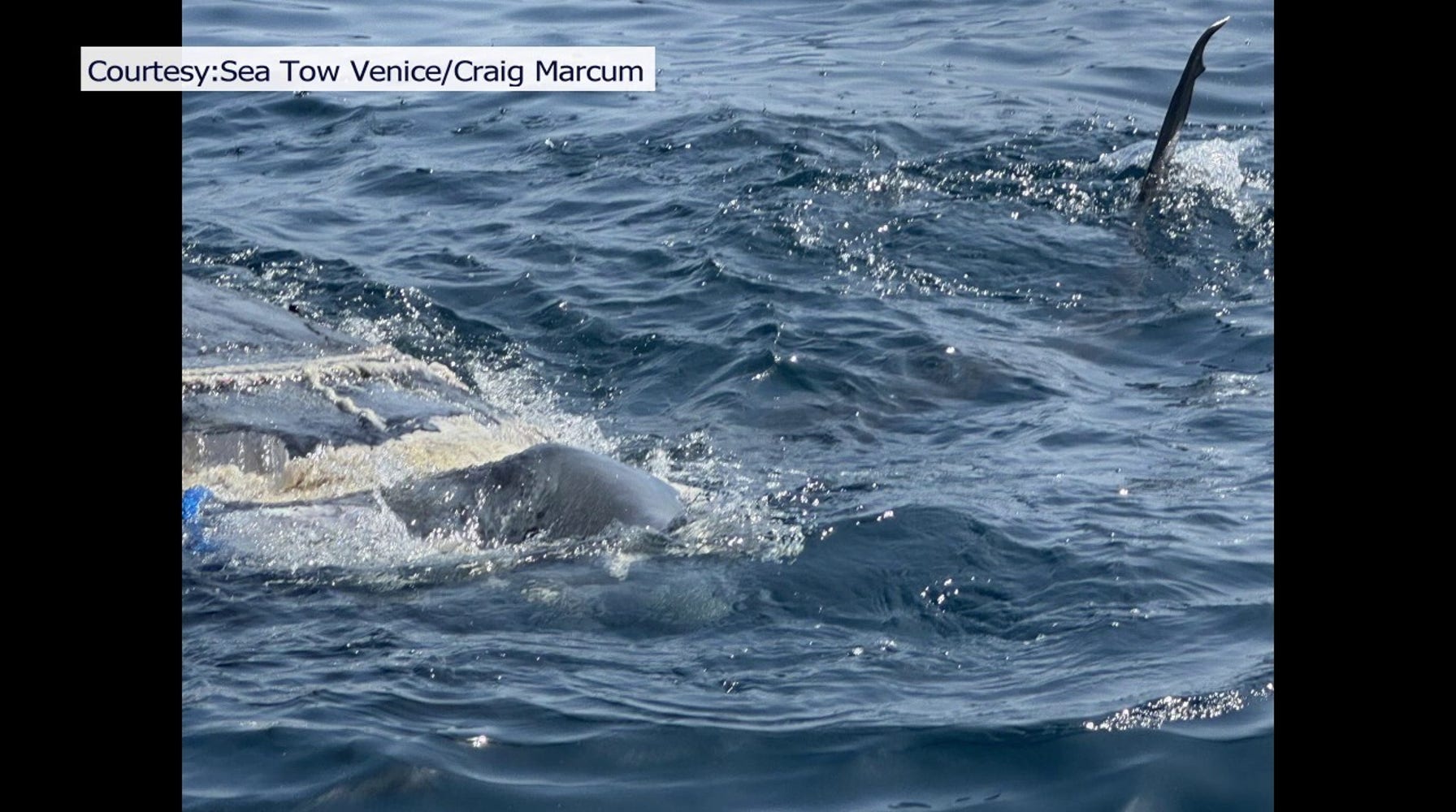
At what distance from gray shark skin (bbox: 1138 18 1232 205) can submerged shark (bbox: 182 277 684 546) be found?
178 inches

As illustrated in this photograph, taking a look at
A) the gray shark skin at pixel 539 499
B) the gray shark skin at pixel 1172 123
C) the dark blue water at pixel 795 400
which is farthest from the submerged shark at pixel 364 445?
the gray shark skin at pixel 1172 123

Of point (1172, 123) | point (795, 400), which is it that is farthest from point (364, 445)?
point (1172, 123)

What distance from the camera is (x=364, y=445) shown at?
6.55 m

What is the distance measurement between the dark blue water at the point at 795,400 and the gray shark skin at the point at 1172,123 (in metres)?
0.17

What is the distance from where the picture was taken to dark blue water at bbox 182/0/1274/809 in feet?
14.0

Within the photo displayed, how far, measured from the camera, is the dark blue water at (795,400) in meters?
4.27

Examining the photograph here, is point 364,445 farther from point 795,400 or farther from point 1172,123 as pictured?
point 1172,123

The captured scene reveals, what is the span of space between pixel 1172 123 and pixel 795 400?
343cm

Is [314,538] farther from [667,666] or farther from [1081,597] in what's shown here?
[1081,597]

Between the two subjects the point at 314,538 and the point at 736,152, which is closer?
the point at 314,538

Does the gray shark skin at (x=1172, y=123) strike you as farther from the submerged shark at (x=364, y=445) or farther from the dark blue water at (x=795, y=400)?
the submerged shark at (x=364, y=445)

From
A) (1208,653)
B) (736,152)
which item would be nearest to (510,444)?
(1208,653)
